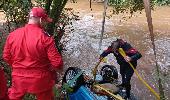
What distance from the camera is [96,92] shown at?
22.5ft

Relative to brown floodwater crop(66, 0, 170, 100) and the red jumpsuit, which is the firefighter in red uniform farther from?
brown floodwater crop(66, 0, 170, 100)

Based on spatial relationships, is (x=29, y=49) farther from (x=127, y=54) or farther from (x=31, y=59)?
(x=127, y=54)

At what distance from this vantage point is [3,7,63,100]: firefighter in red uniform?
4.93m

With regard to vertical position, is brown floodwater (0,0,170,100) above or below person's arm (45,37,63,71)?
below

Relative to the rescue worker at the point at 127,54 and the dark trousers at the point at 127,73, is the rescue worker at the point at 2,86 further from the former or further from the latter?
the dark trousers at the point at 127,73

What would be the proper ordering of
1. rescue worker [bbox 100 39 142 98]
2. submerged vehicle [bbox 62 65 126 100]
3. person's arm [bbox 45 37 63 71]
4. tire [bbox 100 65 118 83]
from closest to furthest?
1. person's arm [bbox 45 37 63 71]
2. submerged vehicle [bbox 62 65 126 100]
3. rescue worker [bbox 100 39 142 98]
4. tire [bbox 100 65 118 83]

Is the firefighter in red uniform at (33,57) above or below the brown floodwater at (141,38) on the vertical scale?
above

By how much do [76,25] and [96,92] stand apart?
50.8 ft

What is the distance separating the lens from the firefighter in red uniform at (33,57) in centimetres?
493

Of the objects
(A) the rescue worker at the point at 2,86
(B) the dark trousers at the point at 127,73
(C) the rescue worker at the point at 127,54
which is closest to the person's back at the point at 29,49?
(A) the rescue worker at the point at 2,86

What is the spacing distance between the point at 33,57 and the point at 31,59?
0.15 ft

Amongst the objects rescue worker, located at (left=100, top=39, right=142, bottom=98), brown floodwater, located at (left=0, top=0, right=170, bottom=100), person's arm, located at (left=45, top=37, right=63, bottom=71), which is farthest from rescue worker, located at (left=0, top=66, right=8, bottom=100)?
brown floodwater, located at (left=0, top=0, right=170, bottom=100)

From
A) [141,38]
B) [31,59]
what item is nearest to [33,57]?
[31,59]

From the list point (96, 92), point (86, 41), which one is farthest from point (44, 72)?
point (86, 41)
